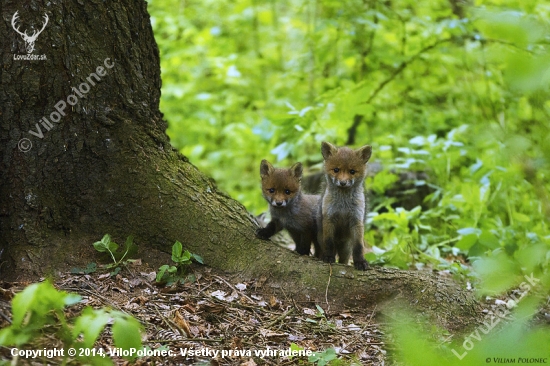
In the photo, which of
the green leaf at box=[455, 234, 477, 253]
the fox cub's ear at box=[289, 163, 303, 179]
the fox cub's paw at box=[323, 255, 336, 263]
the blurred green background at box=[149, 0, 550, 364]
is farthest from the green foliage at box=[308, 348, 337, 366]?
the fox cub's ear at box=[289, 163, 303, 179]

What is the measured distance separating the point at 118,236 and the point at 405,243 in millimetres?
3582

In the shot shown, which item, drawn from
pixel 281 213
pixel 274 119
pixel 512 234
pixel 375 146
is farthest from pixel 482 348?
pixel 375 146

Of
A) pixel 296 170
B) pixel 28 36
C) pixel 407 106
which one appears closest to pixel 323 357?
pixel 296 170

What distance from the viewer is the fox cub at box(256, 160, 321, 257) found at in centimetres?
588

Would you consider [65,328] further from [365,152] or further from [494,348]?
[365,152]

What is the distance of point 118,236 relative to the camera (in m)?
4.49

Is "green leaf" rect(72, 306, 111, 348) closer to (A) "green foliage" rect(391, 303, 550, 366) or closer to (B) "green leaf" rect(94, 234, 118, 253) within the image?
(A) "green foliage" rect(391, 303, 550, 366)

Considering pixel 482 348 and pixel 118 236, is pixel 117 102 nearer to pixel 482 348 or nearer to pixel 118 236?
pixel 118 236

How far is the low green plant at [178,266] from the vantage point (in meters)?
4.36

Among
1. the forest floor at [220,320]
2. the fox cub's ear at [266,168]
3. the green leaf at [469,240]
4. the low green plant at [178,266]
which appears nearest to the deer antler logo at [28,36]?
the forest floor at [220,320]

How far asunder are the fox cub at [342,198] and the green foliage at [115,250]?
6.73 feet

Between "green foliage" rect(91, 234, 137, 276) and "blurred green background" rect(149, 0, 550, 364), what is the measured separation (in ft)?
8.46

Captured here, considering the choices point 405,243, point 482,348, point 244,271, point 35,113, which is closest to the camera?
point 482,348

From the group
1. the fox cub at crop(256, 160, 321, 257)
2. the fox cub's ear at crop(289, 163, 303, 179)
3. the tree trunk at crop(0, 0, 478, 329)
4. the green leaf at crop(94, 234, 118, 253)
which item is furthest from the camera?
the fox cub's ear at crop(289, 163, 303, 179)
